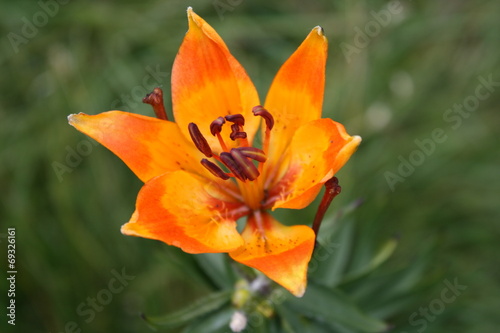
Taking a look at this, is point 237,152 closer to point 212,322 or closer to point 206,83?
point 206,83

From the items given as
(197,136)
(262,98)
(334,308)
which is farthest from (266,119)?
(262,98)

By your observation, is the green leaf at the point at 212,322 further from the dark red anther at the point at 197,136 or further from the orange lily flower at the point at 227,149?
the dark red anther at the point at 197,136

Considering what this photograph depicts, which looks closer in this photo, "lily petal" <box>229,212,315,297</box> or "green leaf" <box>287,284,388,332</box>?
"lily petal" <box>229,212,315,297</box>

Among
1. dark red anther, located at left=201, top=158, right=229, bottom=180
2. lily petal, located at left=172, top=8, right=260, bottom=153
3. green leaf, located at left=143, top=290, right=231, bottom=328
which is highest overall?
lily petal, located at left=172, top=8, right=260, bottom=153

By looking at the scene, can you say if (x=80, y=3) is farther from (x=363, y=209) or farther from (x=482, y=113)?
(x=482, y=113)

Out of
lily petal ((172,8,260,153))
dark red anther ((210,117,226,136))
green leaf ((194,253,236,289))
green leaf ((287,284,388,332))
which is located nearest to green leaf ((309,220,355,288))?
green leaf ((194,253,236,289))

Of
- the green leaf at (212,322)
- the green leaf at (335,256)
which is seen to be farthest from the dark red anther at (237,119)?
the green leaf at (335,256)

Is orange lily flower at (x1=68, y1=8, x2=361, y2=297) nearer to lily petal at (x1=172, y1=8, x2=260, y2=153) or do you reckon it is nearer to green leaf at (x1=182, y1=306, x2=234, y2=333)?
lily petal at (x1=172, y1=8, x2=260, y2=153)

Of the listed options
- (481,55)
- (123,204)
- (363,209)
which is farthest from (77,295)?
(481,55)
